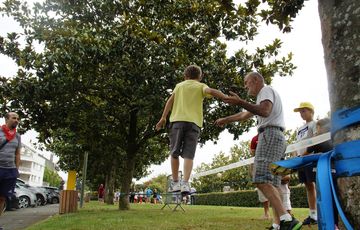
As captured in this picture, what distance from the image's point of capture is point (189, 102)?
551 cm

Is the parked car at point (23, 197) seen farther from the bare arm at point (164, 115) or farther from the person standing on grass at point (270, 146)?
the person standing on grass at point (270, 146)

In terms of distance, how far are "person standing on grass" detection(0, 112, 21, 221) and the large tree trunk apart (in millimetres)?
6526

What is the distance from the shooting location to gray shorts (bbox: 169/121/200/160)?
5.46m

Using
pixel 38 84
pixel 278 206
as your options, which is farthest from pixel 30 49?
pixel 278 206

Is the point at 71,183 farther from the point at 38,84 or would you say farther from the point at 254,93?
the point at 254,93

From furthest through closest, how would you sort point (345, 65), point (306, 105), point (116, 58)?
point (116, 58), point (306, 105), point (345, 65)

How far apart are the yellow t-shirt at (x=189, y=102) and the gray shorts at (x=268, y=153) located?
1387 millimetres

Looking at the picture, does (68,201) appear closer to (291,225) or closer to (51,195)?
(291,225)

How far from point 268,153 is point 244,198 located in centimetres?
2684

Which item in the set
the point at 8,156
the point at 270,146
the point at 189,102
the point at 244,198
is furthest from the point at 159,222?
the point at 244,198

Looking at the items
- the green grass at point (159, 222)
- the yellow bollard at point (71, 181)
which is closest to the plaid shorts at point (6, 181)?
the green grass at point (159, 222)

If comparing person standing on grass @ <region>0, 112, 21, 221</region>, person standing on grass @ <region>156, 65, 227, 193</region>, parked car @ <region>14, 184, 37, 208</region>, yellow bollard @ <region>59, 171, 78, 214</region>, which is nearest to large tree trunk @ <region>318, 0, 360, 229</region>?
person standing on grass @ <region>156, 65, 227, 193</region>

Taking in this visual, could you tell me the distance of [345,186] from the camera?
1.70m

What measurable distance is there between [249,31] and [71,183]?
971 cm
